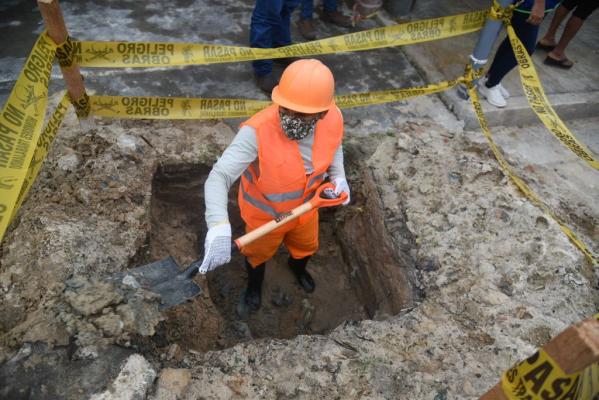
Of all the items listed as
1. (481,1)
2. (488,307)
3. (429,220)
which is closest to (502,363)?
(488,307)

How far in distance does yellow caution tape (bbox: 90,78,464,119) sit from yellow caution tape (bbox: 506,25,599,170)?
4.19 ft

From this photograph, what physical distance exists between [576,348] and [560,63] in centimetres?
570

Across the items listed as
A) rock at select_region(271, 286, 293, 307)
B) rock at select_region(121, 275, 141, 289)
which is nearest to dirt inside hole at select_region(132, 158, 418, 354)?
rock at select_region(271, 286, 293, 307)

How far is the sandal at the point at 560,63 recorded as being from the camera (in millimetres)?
5715

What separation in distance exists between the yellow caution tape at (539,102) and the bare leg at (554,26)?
2017 millimetres

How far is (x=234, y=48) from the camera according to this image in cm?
377

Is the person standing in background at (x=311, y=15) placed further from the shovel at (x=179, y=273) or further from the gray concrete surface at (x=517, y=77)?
the shovel at (x=179, y=273)

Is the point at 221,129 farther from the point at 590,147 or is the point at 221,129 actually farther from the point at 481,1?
the point at 481,1

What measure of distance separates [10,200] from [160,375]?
1.32 metres

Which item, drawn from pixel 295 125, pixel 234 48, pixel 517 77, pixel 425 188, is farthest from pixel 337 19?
pixel 295 125

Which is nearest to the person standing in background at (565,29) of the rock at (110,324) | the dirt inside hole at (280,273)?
the dirt inside hole at (280,273)

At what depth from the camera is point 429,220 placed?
355 centimetres

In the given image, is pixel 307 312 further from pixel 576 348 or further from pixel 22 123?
pixel 576 348

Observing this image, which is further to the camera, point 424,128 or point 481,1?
point 481,1
